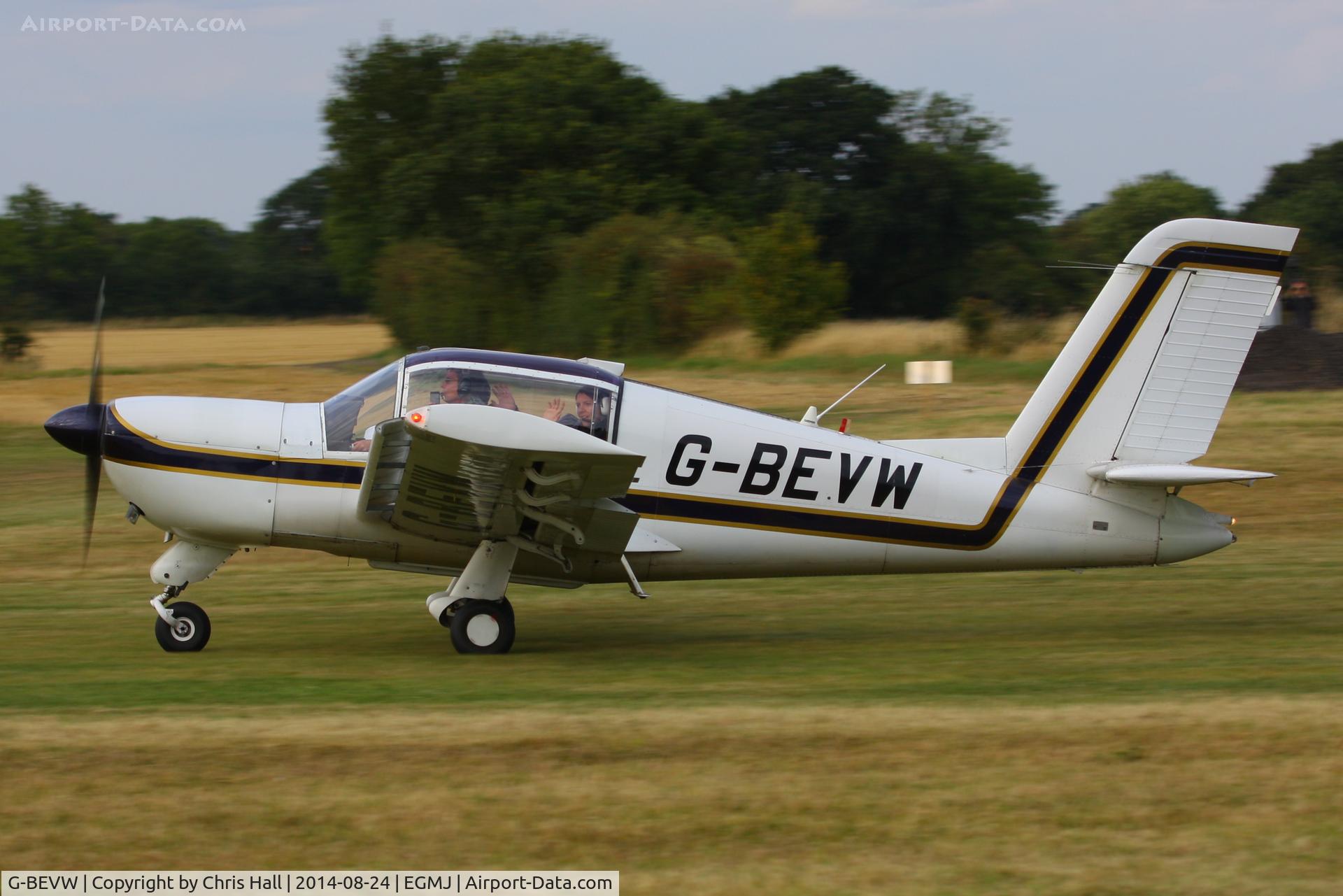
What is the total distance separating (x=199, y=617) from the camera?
898 centimetres

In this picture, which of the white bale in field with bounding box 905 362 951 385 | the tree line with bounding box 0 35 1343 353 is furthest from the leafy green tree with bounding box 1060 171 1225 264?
the white bale in field with bounding box 905 362 951 385

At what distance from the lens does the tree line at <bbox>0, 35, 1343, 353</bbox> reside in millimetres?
32031

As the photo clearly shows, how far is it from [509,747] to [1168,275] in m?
6.01

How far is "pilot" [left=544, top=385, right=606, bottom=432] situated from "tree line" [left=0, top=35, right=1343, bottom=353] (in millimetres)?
19962

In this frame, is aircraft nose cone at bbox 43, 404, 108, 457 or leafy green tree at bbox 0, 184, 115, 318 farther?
leafy green tree at bbox 0, 184, 115, 318

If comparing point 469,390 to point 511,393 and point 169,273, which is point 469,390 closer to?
point 511,393

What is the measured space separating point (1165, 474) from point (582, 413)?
4015 millimetres

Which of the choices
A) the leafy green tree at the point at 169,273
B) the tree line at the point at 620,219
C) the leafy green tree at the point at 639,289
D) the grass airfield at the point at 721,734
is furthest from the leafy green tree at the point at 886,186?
the grass airfield at the point at 721,734

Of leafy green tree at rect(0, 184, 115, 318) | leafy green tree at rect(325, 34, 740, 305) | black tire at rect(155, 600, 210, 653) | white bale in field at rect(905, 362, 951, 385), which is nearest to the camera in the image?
black tire at rect(155, 600, 210, 653)

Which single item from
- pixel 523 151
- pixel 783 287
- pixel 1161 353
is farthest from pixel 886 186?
pixel 1161 353

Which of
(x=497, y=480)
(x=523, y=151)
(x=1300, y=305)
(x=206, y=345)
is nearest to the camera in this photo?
(x=497, y=480)

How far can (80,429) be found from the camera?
28.6 ft

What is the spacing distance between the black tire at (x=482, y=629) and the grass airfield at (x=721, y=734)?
6.5 inches

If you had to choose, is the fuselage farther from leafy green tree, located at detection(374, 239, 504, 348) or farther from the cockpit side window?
leafy green tree, located at detection(374, 239, 504, 348)
